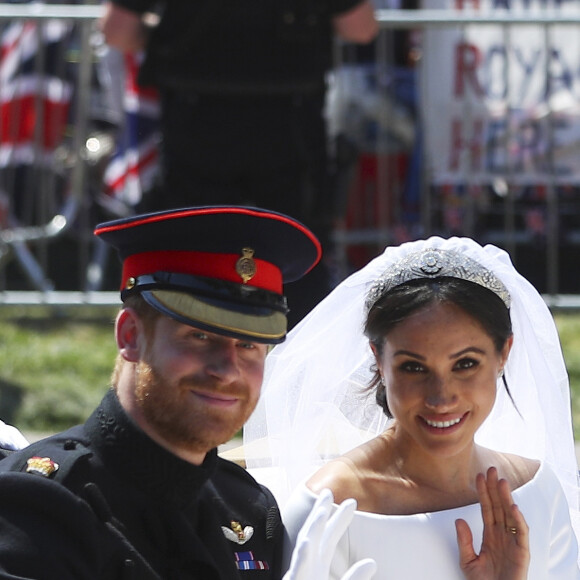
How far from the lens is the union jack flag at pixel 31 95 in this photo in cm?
692

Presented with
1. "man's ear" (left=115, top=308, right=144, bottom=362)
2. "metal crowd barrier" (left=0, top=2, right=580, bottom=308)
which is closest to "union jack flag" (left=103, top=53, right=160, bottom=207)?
"metal crowd barrier" (left=0, top=2, right=580, bottom=308)

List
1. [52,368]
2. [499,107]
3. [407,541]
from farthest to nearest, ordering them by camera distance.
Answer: [499,107] < [52,368] < [407,541]

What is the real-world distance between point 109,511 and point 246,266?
0.48 m

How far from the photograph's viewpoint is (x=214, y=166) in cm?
508

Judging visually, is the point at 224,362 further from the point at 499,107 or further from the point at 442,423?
the point at 499,107

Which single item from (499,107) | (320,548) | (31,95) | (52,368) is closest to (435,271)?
(320,548)

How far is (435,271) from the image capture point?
274 cm

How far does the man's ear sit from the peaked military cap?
0.04 m

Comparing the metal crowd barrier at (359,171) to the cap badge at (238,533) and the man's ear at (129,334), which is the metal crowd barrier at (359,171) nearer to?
the cap badge at (238,533)

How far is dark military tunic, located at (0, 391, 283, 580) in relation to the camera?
2.08 m

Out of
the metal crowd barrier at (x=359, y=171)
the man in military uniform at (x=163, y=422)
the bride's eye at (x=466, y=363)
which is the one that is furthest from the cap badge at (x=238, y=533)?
the metal crowd barrier at (x=359, y=171)

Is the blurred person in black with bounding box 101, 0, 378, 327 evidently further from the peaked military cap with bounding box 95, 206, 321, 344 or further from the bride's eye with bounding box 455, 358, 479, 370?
the peaked military cap with bounding box 95, 206, 321, 344

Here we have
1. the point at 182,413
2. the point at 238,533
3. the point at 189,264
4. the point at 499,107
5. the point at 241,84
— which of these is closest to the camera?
the point at 182,413

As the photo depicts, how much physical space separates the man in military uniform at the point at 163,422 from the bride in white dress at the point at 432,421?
15.8 inches
